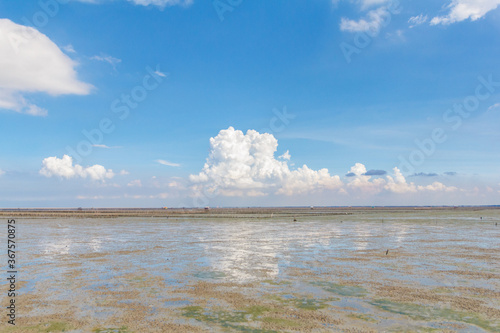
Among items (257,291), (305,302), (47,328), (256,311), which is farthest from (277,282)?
(47,328)

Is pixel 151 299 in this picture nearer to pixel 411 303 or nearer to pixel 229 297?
pixel 229 297

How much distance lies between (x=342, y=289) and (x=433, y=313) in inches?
182

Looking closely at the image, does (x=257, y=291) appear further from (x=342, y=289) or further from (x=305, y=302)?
(x=342, y=289)

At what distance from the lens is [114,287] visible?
18281 millimetres

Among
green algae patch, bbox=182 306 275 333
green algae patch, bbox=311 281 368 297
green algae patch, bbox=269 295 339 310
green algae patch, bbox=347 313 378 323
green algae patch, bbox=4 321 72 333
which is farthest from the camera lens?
green algae patch, bbox=311 281 368 297

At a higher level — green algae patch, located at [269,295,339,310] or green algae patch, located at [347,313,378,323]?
green algae patch, located at [347,313,378,323]

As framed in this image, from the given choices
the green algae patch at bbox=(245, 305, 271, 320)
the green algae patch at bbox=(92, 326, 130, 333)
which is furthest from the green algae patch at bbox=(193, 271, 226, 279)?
the green algae patch at bbox=(92, 326, 130, 333)

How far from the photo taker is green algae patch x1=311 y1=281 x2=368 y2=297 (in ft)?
55.9

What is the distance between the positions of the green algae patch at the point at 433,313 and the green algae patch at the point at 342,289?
5.06 ft

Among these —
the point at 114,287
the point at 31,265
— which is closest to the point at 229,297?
the point at 114,287

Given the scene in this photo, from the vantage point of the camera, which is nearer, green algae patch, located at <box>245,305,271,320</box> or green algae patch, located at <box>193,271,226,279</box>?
green algae patch, located at <box>245,305,271,320</box>

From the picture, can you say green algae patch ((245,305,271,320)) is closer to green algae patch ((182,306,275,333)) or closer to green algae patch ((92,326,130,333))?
green algae patch ((182,306,275,333))

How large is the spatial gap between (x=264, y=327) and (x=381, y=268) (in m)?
13.5

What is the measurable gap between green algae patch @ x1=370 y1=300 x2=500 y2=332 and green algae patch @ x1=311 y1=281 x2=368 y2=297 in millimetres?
1542
